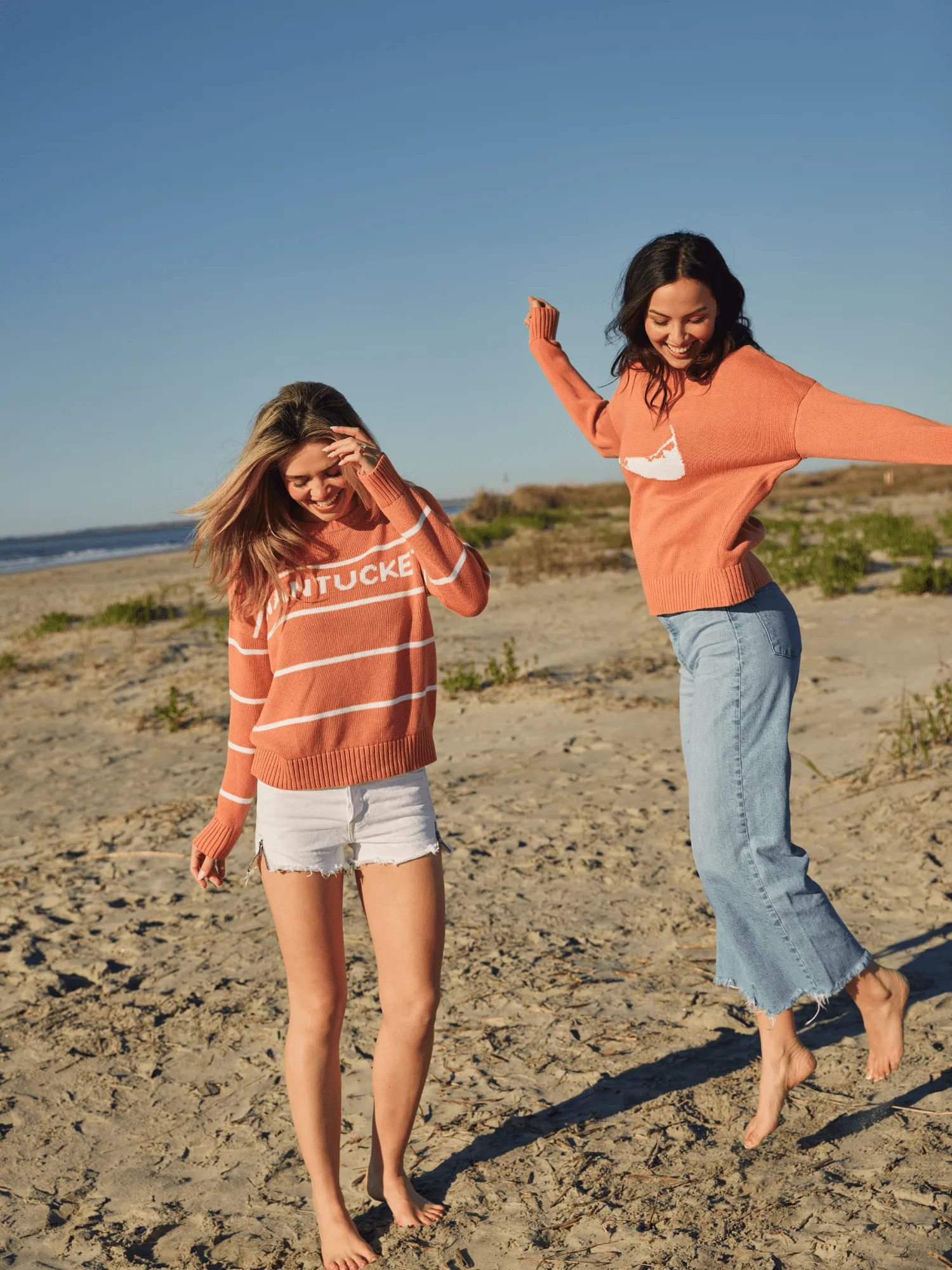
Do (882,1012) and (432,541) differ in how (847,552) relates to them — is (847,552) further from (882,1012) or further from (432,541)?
(432,541)

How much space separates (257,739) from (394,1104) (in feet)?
2.84

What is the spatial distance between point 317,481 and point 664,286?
88cm

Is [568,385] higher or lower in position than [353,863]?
higher

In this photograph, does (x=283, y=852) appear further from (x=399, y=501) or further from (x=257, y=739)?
(x=399, y=501)

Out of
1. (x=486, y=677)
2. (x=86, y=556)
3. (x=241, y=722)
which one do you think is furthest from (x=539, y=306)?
(x=86, y=556)

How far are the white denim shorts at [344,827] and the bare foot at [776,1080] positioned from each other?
1042 millimetres

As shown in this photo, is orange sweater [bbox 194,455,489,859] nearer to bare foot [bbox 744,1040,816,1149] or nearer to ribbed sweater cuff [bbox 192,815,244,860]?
ribbed sweater cuff [bbox 192,815,244,860]

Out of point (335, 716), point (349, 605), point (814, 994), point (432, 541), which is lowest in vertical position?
point (814, 994)

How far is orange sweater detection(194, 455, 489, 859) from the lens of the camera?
6.98ft

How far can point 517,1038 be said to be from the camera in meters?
3.15

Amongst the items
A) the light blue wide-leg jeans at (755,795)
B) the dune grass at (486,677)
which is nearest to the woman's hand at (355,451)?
the light blue wide-leg jeans at (755,795)

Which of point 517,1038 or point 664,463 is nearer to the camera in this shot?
point 664,463

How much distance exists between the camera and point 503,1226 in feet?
7.55

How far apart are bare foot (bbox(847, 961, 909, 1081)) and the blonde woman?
1.07 metres
